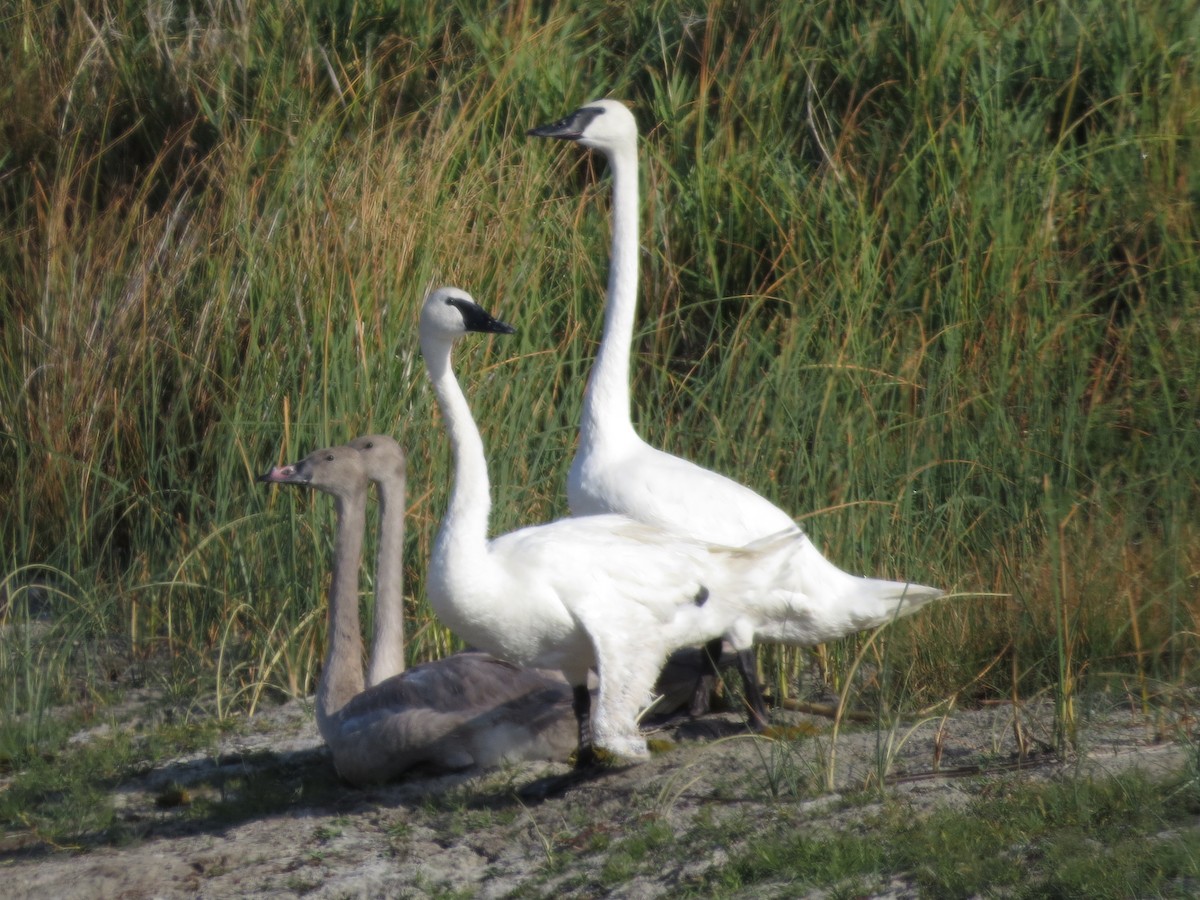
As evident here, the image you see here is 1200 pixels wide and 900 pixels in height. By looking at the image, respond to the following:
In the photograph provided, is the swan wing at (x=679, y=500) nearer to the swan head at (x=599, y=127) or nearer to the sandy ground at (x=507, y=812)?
the sandy ground at (x=507, y=812)

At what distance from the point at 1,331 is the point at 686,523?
4.14 meters

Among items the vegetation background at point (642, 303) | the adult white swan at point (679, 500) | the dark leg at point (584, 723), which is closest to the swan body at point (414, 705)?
the dark leg at point (584, 723)

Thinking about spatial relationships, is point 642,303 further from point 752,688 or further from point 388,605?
point 752,688

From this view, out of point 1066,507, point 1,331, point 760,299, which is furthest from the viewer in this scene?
point 1,331

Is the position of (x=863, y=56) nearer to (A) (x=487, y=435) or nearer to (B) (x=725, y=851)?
(A) (x=487, y=435)

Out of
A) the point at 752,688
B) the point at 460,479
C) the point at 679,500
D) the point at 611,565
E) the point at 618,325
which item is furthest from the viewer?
the point at 618,325

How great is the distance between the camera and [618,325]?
6.51 metres

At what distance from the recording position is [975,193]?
8.25m

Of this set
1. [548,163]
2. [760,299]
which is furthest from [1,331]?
[760,299]

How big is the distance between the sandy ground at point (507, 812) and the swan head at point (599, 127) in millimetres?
2479

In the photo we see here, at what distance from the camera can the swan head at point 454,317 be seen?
5.46m

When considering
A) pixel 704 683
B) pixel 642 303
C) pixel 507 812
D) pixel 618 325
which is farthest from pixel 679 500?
pixel 642 303

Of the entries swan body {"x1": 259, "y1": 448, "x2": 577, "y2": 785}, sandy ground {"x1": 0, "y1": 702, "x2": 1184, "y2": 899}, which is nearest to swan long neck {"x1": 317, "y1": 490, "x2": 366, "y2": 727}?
swan body {"x1": 259, "y1": 448, "x2": 577, "y2": 785}

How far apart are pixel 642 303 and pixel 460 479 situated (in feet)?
11.6
